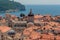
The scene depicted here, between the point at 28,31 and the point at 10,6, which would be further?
the point at 10,6

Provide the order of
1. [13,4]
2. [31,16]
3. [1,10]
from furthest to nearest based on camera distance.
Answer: [13,4] < [1,10] < [31,16]

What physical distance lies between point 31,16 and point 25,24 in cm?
228

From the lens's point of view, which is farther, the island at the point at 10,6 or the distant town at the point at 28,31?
the island at the point at 10,6

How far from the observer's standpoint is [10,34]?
37.7 meters

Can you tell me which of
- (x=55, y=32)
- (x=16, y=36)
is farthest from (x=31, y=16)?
(x=16, y=36)

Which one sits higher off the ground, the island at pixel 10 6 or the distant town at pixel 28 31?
the distant town at pixel 28 31

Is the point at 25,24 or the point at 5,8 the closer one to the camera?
the point at 25,24

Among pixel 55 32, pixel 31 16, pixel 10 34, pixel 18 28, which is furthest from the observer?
pixel 31 16

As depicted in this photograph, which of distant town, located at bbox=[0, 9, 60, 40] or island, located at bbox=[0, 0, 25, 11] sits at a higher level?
distant town, located at bbox=[0, 9, 60, 40]

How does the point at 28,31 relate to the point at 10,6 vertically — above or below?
above

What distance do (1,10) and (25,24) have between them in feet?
380

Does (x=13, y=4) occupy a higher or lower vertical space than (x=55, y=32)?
lower

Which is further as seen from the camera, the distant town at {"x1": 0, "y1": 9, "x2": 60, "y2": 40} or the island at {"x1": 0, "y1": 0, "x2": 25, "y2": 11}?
the island at {"x1": 0, "y1": 0, "x2": 25, "y2": 11}

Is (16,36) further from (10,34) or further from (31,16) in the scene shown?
(31,16)
